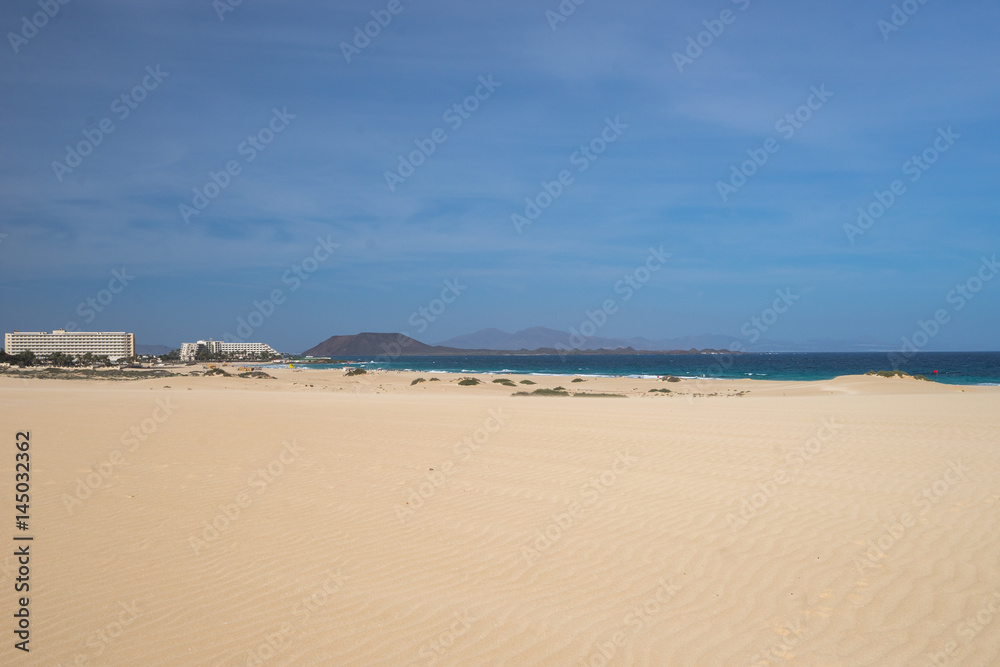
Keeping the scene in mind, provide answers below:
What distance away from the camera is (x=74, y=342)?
18312cm

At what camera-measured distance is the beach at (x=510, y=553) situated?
4379 millimetres

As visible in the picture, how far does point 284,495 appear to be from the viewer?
8.47 meters

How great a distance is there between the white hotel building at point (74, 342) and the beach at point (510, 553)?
185m

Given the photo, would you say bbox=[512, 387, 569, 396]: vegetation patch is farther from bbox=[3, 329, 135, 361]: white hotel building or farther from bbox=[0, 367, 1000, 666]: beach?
bbox=[3, 329, 135, 361]: white hotel building

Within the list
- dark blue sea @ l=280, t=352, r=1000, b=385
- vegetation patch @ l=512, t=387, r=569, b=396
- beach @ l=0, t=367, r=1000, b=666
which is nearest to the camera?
beach @ l=0, t=367, r=1000, b=666

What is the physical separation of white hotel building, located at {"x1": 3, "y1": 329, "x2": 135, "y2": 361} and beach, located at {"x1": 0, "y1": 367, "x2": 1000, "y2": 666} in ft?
607

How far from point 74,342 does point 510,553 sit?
215092mm

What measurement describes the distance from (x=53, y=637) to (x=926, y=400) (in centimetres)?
2885

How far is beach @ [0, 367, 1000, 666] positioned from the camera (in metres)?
4.38

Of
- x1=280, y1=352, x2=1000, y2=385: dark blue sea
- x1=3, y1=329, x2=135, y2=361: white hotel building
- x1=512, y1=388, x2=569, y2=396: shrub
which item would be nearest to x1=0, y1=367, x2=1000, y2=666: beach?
x1=512, y1=388, x2=569, y2=396: shrub

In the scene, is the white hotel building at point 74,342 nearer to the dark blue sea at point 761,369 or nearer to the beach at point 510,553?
the dark blue sea at point 761,369

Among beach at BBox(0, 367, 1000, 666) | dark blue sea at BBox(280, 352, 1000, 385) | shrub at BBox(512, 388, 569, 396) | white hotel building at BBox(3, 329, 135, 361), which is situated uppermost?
white hotel building at BBox(3, 329, 135, 361)

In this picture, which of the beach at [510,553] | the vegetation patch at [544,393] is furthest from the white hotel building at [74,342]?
the beach at [510,553]

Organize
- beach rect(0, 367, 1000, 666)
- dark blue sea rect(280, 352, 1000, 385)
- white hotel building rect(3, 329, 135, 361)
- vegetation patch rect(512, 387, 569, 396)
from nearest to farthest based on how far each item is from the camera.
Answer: beach rect(0, 367, 1000, 666) → vegetation patch rect(512, 387, 569, 396) → dark blue sea rect(280, 352, 1000, 385) → white hotel building rect(3, 329, 135, 361)
